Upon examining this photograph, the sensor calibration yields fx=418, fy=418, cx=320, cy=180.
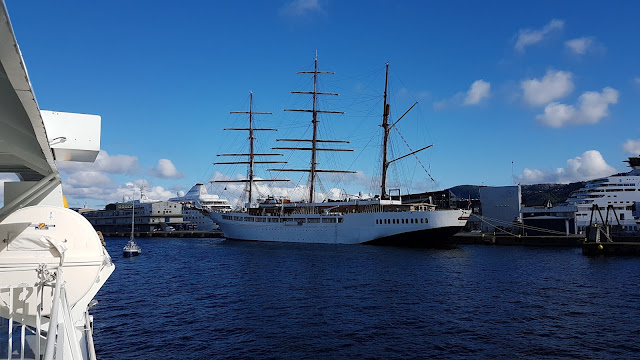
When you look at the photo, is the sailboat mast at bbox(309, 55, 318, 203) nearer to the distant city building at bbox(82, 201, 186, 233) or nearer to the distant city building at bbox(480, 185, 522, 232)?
the distant city building at bbox(480, 185, 522, 232)

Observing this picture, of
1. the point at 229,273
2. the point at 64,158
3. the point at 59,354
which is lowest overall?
the point at 229,273

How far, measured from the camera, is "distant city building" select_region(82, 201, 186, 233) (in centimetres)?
14088

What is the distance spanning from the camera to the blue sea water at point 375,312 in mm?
17359

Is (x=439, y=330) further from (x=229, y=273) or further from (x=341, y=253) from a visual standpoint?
(x=341, y=253)

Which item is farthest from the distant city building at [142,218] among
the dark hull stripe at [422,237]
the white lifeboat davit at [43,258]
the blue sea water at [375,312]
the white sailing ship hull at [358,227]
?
the white lifeboat davit at [43,258]

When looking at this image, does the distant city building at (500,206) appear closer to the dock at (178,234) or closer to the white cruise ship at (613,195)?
the white cruise ship at (613,195)

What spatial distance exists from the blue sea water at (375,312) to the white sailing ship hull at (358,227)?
20.7 metres

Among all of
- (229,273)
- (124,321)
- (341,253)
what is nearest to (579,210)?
(341,253)

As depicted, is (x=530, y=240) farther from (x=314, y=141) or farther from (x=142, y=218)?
(x=142, y=218)

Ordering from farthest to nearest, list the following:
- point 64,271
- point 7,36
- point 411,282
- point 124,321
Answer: point 411,282
point 124,321
point 64,271
point 7,36

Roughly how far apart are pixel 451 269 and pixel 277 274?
53.0ft

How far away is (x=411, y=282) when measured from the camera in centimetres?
3228

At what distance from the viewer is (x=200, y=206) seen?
141 metres

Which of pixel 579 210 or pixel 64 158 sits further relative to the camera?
pixel 579 210
